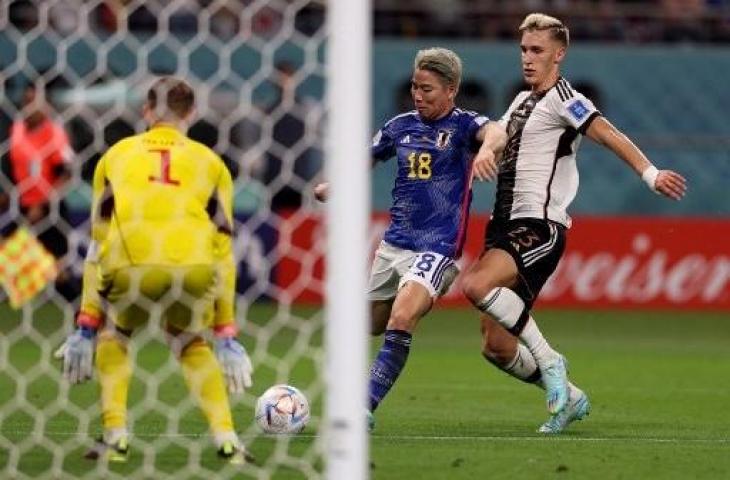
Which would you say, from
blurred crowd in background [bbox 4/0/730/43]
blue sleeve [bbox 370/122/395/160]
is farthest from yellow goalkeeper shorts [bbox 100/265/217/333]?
blurred crowd in background [bbox 4/0/730/43]

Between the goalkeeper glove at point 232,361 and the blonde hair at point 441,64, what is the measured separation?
1.94m

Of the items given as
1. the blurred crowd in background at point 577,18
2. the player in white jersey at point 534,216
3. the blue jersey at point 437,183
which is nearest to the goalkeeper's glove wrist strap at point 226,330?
the player in white jersey at point 534,216

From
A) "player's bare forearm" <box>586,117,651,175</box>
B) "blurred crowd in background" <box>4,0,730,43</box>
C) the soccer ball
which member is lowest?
"blurred crowd in background" <box>4,0,730,43</box>

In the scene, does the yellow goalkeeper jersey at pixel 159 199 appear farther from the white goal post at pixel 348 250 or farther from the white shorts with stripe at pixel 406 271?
the white shorts with stripe at pixel 406 271

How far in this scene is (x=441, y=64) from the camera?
798 cm

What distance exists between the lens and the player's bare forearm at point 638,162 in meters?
7.49

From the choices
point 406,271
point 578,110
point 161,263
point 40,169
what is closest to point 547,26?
point 578,110

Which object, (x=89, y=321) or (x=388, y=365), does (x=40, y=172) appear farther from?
(x=89, y=321)

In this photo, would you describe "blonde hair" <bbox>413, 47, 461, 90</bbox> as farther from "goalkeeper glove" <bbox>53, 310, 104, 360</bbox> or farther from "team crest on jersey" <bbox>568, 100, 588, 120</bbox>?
"goalkeeper glove" <bbox>53, 310, 104, 360</bbox>

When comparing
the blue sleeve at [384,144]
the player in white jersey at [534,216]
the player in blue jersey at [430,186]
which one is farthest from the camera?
the blue sleeve at [384,144]

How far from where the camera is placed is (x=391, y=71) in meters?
20.6

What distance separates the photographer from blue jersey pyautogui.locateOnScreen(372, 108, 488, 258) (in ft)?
26.6

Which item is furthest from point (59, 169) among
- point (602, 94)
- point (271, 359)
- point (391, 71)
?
point (602, 94)

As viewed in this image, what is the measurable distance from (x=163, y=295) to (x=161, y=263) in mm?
140
